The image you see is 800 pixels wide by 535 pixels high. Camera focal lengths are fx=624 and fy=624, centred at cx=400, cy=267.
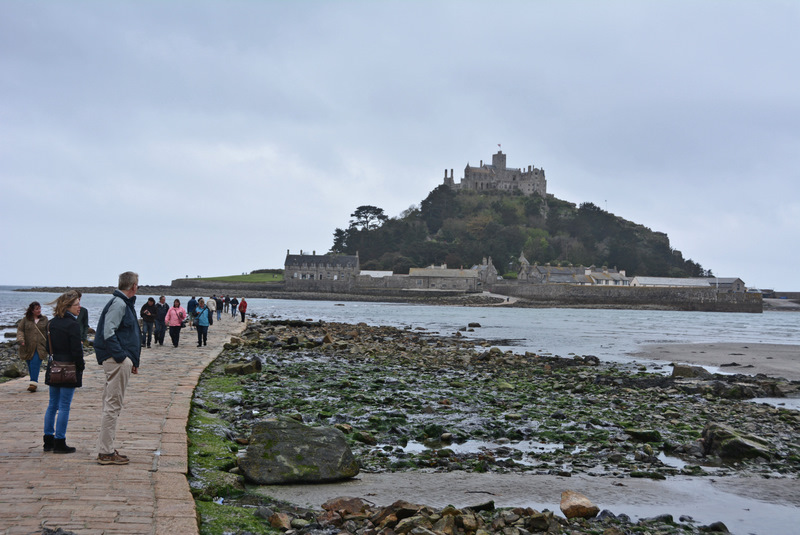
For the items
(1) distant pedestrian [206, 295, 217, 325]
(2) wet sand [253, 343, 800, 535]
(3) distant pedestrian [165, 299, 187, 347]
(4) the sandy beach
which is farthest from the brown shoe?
(4) the sandy beach

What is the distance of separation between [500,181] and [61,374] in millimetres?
153807

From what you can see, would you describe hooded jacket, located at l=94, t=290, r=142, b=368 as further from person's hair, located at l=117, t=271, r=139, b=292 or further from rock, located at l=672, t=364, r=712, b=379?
rock, located at l=672, t=364, r=712, b=379

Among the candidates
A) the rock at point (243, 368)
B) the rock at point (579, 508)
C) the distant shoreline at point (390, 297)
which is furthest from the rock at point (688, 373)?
the distant shoreline at point (390, 297)

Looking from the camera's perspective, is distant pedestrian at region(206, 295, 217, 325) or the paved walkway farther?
distant pedestrian at region(206, 295, 217, 325)

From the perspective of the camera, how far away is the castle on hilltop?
15488 cm

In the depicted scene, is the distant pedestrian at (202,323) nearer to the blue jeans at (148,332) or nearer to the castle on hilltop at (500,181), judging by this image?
the blue jeans at (148,332)

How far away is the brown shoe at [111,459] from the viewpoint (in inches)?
223

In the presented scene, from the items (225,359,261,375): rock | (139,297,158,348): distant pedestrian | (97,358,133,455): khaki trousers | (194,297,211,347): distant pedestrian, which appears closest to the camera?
(97,358,133,455): khaki trousers

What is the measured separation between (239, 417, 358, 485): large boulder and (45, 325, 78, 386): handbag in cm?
187

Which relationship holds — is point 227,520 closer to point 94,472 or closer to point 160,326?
point 94,472

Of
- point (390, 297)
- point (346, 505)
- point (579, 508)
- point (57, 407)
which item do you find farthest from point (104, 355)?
point (390, 297)

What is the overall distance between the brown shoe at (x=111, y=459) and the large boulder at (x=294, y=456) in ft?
3.96

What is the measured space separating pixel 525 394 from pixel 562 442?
410cm

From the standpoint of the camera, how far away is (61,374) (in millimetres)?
6145
